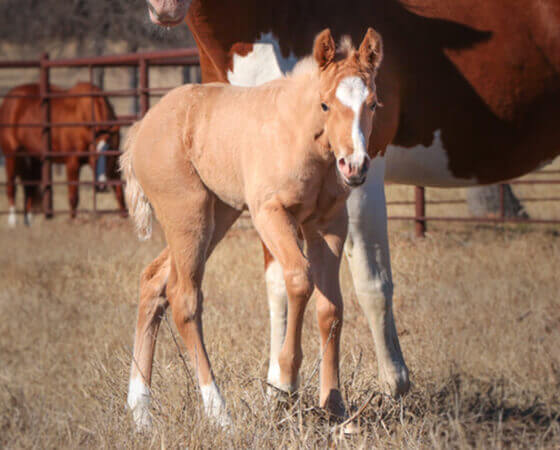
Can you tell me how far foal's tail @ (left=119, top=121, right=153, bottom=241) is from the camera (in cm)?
276

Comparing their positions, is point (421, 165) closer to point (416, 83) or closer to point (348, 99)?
point (416, 83)

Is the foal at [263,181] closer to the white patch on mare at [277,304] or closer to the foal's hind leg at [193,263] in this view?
the foal's hind leg at [193,263]

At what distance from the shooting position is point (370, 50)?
2.04m

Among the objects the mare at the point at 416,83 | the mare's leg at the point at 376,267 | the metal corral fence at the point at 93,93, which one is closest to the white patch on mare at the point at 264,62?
the mare at the point at 416,83

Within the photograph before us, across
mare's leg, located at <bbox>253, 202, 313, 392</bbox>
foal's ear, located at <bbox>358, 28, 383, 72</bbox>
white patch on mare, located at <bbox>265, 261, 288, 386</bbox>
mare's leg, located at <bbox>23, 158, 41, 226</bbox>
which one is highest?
foal's ear, located at <bbox>358, 28, 383, 72</bbox>

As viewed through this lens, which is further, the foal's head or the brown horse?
the brown horse

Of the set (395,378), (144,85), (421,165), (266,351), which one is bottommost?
(266,351)

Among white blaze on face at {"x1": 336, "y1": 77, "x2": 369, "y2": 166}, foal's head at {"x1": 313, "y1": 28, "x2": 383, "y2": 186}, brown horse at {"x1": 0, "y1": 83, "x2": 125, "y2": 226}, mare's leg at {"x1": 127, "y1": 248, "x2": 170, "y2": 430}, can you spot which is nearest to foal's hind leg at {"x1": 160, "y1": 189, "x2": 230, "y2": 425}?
mare's leg at {"x1": 127, "y1": 248, "x2": 170, "y2": 430}

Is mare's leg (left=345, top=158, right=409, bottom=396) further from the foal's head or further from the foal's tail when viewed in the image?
the foal's head

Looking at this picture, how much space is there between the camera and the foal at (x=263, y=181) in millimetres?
2029

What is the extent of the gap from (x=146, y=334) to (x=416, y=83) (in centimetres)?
157

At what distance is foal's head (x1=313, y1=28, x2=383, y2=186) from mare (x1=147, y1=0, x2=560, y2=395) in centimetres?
85

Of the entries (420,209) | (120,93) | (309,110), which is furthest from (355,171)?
(120,93)

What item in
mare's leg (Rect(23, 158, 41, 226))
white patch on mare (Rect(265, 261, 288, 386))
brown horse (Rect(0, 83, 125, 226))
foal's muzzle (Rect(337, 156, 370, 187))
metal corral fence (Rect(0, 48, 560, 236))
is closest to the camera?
foal's muzzle (Rect(337, 156, 370, 187))
